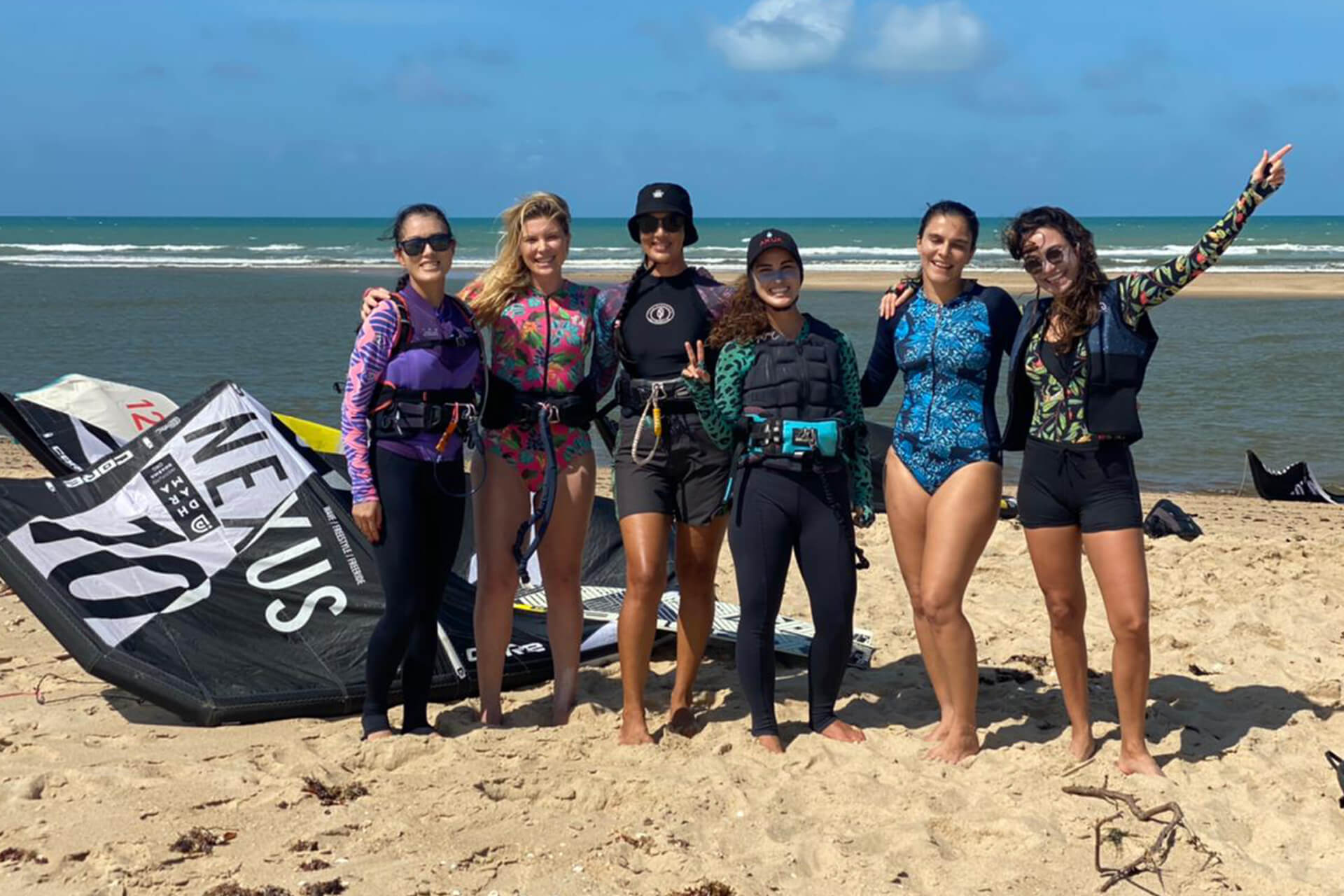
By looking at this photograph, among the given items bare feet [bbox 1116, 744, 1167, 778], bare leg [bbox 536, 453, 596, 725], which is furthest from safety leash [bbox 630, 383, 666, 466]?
bare feet [bbox 1116, 744, 1167, 778]

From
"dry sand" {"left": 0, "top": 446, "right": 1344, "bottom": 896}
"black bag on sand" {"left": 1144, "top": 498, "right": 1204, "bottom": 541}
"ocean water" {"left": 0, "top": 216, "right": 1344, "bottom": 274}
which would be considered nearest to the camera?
"dry sand" {"left": 0, "top": 446, "right": 1344, "bottom": 896}

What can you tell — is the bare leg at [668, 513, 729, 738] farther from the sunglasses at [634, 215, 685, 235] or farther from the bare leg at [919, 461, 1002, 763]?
the sunglasses at [634, 215, 685, 235]

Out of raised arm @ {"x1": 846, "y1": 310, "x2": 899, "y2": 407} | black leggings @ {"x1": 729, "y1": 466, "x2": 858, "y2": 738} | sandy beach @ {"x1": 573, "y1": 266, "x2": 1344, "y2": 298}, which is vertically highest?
raised arm @ {"x1": 846, "y1": 310, "x2": 899, "y2": 407}

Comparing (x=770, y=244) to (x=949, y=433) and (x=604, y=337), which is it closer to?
(x=604, y=337)

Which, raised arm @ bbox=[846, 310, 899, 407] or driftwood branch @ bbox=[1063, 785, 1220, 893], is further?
raised arm @ bbox=[846, 310, 899, 407]

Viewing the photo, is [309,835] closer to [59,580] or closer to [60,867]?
[60,867]

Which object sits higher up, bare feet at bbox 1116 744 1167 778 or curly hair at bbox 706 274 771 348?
curly hair at bbox 706 274 771 348

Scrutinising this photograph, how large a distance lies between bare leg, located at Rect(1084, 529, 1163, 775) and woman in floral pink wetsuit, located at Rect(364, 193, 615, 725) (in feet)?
5.79

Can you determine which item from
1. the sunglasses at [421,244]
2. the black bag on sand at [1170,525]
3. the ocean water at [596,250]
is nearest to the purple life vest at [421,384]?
the sunglasses at [421,244]

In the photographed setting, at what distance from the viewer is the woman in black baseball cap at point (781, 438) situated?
462 centimetres

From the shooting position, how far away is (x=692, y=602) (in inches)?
194

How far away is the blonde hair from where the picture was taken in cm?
479

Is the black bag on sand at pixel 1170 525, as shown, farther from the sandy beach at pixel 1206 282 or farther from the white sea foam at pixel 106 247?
the white sea foam at pixel 106 247

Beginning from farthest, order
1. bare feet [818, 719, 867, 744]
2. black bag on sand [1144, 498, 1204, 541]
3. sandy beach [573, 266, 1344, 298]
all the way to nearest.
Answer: sandy beach [573, 266, 1344, 298] < black bag on sand [1144, 498, 1204, 541] < bare feet [818, 719, 867, 744]
